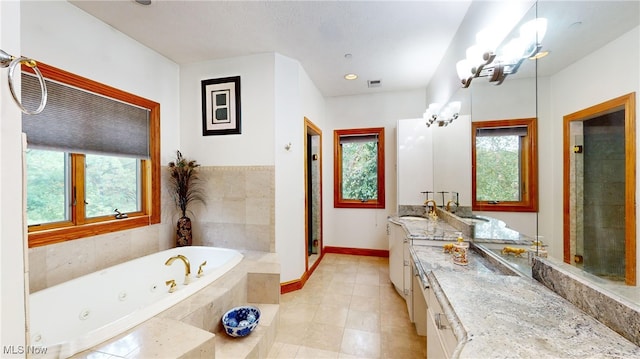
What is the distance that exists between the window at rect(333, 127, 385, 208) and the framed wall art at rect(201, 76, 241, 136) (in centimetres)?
179

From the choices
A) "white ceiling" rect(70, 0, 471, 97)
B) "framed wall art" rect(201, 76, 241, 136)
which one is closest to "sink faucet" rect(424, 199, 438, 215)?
"white ceiling" rect(70, 0, 471, 97)

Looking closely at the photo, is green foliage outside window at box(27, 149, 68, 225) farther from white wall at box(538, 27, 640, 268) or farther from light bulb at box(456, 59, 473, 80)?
light bulb at box(456, 59, 473, 80)

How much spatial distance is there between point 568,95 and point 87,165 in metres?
3.23

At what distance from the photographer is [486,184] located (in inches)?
64.3

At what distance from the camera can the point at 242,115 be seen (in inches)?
104

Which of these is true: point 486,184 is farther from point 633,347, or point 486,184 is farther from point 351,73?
point 351,73

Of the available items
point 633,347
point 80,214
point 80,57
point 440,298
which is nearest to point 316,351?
point 440,298

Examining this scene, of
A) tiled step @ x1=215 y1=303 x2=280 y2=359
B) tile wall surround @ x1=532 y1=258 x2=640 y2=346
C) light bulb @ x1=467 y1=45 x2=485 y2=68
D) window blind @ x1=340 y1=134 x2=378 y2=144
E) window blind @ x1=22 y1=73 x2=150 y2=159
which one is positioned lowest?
tiled step @ x1=215 y1=303 x2=280 y2=359

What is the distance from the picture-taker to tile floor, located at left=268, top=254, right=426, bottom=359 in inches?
69.3

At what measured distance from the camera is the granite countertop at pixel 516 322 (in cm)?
65

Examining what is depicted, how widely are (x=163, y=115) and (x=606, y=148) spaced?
3.38 metres

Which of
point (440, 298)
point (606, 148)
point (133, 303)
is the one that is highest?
point (606, 148)

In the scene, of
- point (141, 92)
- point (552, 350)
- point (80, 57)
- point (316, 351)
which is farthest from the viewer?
point (141, 92)

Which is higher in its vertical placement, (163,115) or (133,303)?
(163,115)
